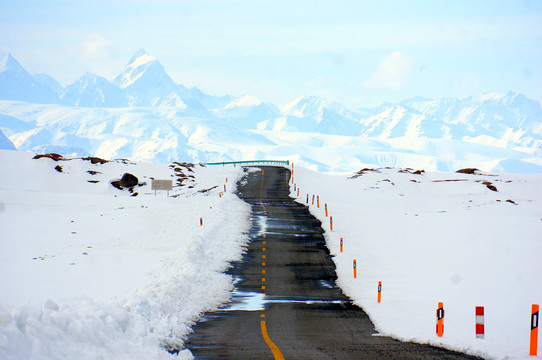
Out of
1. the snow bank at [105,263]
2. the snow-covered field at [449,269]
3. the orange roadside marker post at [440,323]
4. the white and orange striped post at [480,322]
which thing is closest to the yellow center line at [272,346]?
the snow bank at [105,263]

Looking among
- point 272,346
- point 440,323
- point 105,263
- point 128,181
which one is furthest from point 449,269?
point 128,181

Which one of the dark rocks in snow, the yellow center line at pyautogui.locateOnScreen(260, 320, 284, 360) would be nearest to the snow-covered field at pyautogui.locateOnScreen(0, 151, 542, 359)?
the yellow center line at pyautogui.locateOnScreen(260, 320, 284, 360)

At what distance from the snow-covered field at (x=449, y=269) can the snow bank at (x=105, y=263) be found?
20.0 feet

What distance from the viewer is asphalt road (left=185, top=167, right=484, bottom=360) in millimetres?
13352

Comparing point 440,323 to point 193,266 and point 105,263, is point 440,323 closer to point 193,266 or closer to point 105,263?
point 193,266

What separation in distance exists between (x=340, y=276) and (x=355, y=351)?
12.2 meters

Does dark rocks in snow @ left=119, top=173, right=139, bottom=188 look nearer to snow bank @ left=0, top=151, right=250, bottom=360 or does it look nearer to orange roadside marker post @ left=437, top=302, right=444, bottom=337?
snow bank @ left=0, top=151, right=250, bottom=360

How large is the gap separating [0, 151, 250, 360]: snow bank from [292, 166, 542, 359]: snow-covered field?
6.08m

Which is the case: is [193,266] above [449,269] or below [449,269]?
above

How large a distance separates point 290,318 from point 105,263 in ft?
54.2

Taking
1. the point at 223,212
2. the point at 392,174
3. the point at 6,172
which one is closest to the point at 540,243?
the point at 223,212

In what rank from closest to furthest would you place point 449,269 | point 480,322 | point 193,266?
1. point 480,322
2. point 193,266
3. point 449,269

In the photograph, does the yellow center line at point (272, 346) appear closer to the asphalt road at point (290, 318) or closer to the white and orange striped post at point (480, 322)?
the asphalt road at point (290, 318)

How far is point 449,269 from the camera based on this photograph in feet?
93.3
